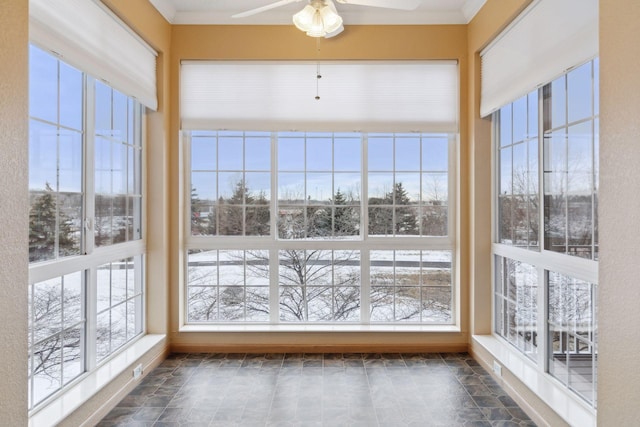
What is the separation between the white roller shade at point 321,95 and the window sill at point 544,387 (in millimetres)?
1940

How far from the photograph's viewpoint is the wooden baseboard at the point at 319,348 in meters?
3.42

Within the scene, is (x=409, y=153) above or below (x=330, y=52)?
below

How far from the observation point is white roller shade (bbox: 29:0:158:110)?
2.01m

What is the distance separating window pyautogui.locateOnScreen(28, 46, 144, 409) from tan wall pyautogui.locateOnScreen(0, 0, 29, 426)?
0.46 metres

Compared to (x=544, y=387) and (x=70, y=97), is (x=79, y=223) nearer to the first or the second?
(x=70, y=97)

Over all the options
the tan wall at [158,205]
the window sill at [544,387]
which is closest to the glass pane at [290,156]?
the tan wall at [158,205]

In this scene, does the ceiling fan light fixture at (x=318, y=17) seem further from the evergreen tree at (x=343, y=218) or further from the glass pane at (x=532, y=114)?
the evergreen tree at (x=343, y=218)

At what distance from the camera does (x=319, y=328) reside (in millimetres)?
3471

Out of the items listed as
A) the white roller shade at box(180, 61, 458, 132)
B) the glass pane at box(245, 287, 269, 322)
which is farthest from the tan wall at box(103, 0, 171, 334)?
the glass pane at box(245, 287, 269, 322)

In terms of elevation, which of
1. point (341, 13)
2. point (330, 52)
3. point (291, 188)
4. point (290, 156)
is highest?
point (341, 13)

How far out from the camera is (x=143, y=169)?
3.26 metres

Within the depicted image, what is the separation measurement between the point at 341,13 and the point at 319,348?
118 inches

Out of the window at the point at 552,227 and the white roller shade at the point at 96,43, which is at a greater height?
the white roller shade at the point at 96,43

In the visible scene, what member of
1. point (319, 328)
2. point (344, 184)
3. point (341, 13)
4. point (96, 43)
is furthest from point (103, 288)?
point (341, 13)
